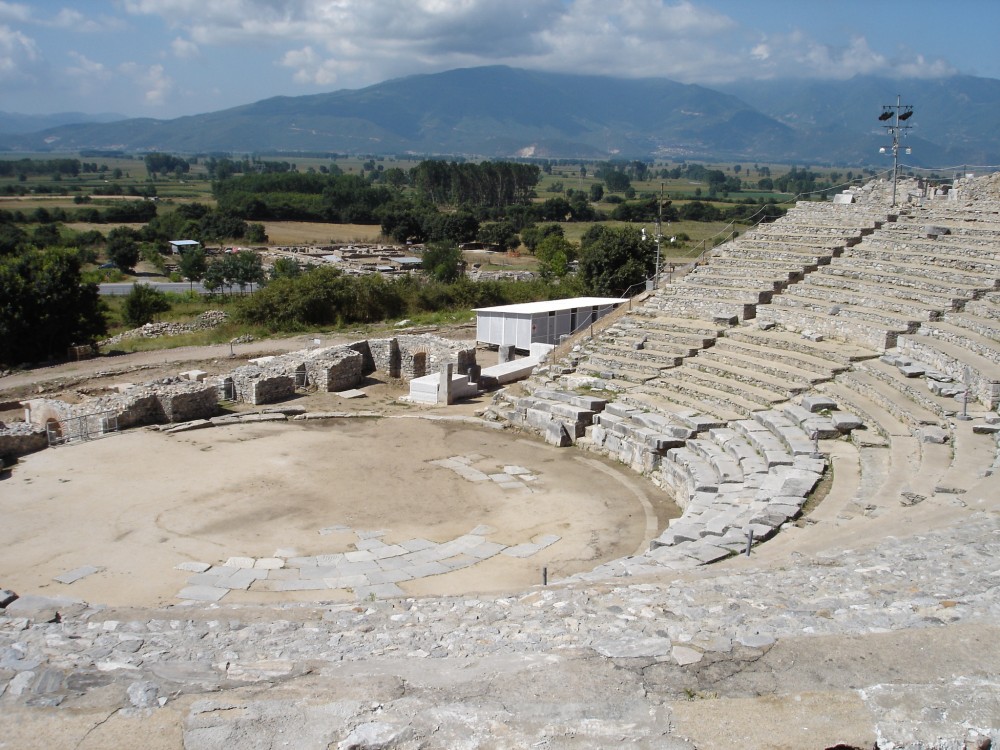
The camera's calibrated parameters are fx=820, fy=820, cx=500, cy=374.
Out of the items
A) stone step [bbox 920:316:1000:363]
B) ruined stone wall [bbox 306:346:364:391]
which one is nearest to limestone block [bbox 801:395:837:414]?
A: stone step [bbox 920:316:1000:363]

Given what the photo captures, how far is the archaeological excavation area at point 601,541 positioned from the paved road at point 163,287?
2889 centimetres

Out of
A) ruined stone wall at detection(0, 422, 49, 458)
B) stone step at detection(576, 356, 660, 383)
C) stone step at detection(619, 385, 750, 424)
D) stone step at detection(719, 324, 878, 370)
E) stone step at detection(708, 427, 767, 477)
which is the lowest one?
ruined stone wall at detection(0, 422, 49, 458)

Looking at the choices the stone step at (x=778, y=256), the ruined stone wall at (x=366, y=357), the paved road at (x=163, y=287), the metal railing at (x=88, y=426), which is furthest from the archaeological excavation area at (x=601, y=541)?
the paved road at (x=163, y=287)

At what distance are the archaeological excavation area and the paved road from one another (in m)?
28.9

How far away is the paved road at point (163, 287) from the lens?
4956 centimetres

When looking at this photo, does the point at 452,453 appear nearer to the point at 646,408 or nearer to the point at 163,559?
the point at 646,408

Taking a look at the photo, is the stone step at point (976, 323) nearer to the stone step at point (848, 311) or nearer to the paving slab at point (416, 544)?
the stone step at point (848, 311)

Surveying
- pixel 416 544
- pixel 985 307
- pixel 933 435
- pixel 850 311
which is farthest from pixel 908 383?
pixel 416 544

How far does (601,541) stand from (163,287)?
154 ft

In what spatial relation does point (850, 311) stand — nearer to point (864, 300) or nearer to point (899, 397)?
point (864, 300)

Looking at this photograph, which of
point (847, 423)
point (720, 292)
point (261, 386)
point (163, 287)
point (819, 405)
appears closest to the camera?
point (847, 423)

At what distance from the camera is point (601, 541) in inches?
522

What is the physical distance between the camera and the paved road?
49.6 m

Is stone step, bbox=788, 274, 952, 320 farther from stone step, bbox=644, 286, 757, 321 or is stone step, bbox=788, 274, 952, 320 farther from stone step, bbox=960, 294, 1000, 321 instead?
stone step, bbox=644, 286, 757, 321
